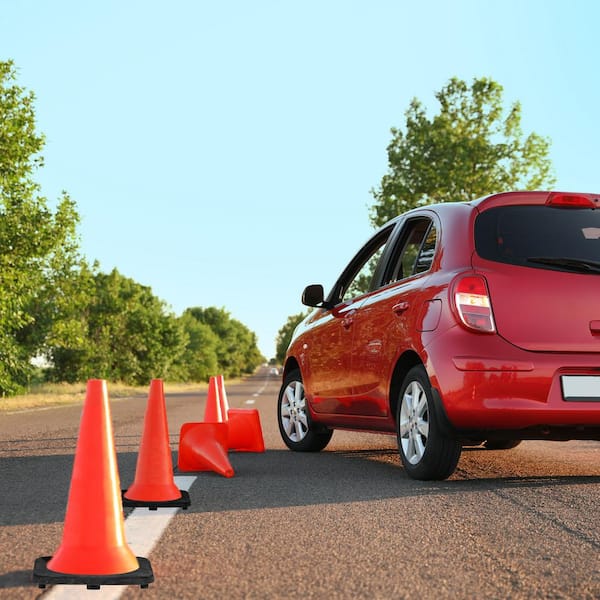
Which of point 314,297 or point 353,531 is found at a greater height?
point 314,297

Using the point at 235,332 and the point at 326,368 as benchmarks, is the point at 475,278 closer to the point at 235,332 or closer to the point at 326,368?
the point at 326,368

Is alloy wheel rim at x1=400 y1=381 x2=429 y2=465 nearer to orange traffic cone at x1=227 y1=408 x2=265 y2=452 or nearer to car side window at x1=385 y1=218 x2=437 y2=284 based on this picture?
car side window at x1=385 y1=218 x2=437 y2=284

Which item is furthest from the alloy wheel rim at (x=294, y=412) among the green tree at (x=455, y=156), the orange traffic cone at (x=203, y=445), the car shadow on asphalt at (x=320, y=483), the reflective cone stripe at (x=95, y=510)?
the green tree at (x=455, y=156)

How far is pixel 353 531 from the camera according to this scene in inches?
173

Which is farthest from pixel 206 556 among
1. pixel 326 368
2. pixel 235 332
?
pixel 235 332

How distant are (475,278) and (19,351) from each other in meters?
20.9

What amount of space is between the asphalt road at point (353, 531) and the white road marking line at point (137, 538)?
1.8 inches

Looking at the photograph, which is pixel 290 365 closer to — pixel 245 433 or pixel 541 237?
pixel 245 433

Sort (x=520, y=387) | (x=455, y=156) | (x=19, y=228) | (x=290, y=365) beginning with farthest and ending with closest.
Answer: (x=455, y=156) → (x=19, y=228) → (x=290, y=365) → (x=520, y=387)

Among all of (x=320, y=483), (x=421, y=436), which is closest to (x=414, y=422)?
(x=421, y=436)

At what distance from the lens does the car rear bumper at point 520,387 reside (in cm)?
553

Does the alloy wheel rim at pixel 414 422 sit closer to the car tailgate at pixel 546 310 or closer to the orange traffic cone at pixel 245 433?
the car tailgate at pixel 546 310

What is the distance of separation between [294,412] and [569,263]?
148 inches

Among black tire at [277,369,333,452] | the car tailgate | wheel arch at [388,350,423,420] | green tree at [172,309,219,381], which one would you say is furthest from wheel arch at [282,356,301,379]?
green tree at [172,309,219,381]
